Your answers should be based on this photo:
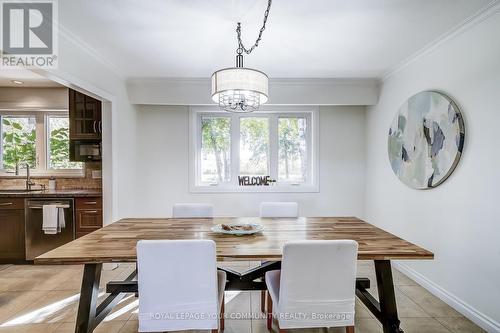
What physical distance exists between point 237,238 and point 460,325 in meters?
1.88

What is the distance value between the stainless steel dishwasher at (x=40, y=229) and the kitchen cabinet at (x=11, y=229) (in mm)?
81

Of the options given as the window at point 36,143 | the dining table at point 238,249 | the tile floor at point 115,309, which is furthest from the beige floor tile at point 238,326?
the window at point 36,143

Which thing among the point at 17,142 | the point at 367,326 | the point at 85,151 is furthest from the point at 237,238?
the point at 17,142

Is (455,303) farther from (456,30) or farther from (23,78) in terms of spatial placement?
(23,78)

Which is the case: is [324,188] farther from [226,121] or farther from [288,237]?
[288,237]

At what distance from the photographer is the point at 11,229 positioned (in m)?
3.32

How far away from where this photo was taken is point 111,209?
321 centimetres

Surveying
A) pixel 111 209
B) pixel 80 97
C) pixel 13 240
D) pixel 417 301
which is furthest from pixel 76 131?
pixel 417 301

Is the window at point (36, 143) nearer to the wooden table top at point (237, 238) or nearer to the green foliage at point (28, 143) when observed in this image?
the green foliage at point (28, 143)

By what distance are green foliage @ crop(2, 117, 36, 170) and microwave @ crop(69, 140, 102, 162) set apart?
898 mm

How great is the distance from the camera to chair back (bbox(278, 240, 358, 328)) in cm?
144

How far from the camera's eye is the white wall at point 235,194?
3.97 m

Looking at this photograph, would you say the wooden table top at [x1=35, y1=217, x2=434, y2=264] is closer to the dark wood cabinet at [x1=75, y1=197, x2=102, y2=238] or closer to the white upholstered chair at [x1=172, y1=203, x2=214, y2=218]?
the white upholstered chair at [x1=172, y1=203, x2=214, y2=218]

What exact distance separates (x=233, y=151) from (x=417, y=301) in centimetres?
279
